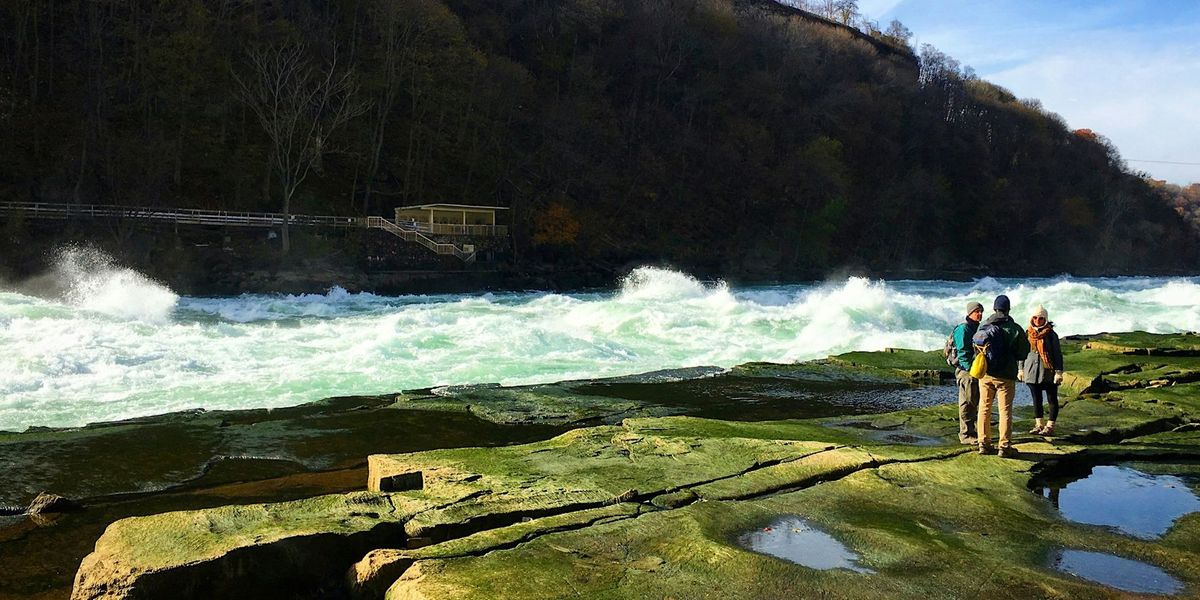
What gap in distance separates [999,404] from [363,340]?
1438 centimetres

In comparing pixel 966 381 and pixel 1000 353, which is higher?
pixel 1000 353

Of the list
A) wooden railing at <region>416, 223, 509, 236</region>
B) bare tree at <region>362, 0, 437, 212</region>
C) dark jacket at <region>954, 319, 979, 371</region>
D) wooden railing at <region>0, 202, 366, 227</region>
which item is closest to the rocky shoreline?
dark jacket at <region>954, 319, 979, 371</region>

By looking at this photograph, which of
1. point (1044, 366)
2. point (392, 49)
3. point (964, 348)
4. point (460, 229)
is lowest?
point (1044, 366)

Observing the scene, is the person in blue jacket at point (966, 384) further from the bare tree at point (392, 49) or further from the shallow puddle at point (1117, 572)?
the bare tree at point (392, 49)

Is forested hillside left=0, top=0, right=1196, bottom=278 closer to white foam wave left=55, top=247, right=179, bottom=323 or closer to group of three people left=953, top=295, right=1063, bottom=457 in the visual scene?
white foam wave left=55, top=247, right=179, bottom=323

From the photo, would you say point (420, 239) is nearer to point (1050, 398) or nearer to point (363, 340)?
point (363, 340)

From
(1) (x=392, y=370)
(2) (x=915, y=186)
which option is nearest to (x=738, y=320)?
(1) (x=392, y=370)

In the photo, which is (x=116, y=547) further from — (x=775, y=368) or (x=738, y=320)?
(x=738, y=320)

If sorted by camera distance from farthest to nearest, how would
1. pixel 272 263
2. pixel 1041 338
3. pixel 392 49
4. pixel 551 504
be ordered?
pixel 392 49
pixel 272 263
pixel 1041 338
pixel 551 504

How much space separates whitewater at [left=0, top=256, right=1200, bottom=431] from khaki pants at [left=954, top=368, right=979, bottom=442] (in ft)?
26.4

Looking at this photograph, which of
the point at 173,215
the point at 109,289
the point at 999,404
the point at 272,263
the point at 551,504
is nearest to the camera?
the point at 551,504

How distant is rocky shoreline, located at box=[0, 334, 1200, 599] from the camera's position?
12.9 feet

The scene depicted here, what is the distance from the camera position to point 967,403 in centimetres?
767

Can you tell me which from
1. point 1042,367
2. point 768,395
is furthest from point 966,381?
point 768,395
